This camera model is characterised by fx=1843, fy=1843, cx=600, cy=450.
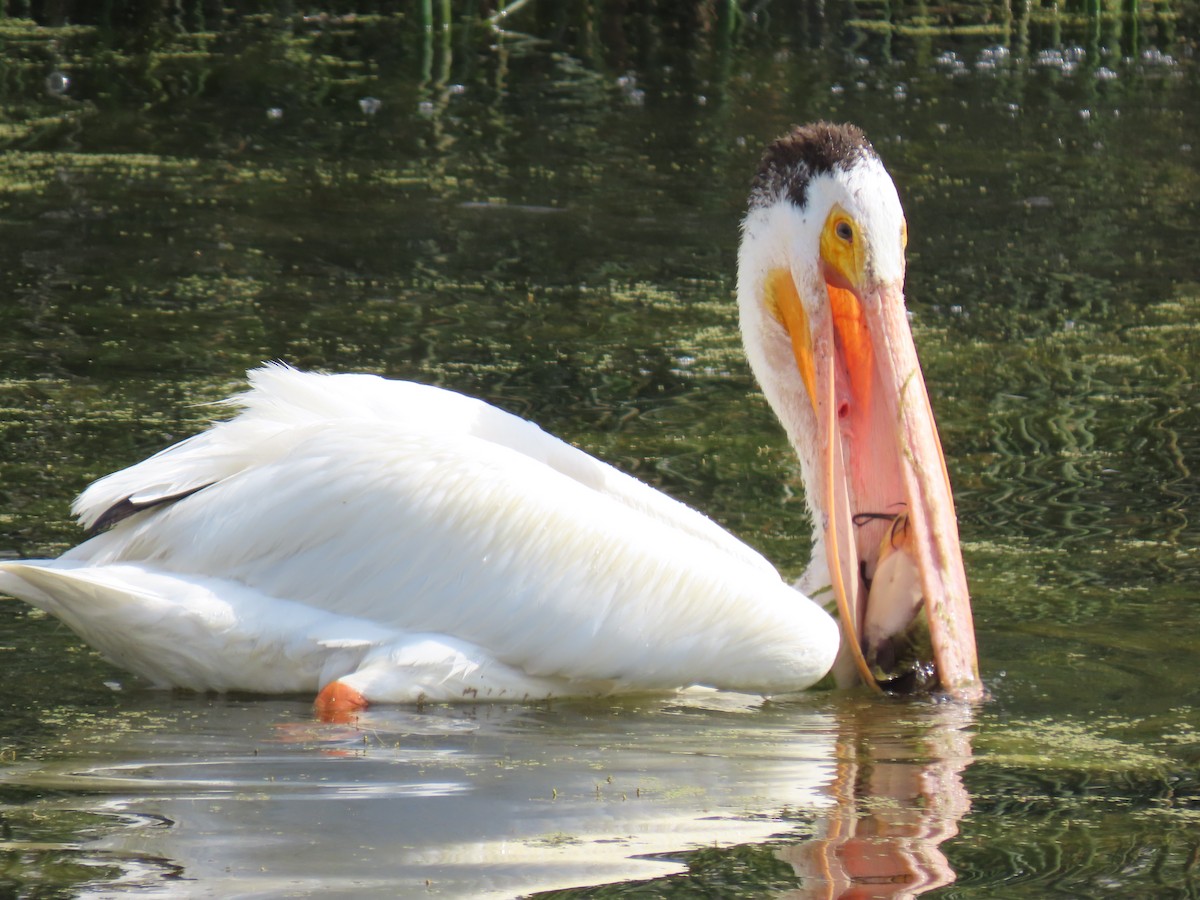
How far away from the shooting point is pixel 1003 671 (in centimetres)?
409

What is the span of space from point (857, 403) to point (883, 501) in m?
0.25

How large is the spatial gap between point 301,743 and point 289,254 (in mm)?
4425

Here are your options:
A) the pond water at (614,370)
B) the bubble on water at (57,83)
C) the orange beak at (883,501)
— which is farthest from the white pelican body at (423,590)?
the bubble on water at (57,83)

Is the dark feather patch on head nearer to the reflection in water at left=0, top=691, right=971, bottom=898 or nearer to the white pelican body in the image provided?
the white pelican body

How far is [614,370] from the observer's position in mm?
6246

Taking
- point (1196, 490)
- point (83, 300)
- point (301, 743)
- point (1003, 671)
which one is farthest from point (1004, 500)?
point (83, 300)

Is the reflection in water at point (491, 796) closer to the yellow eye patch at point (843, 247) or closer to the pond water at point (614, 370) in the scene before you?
the pond water at point (614, 370)

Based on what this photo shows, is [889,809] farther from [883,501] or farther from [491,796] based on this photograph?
[883,501]

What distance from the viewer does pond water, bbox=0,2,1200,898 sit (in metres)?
2.92

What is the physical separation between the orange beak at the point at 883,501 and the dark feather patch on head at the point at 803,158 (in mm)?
210

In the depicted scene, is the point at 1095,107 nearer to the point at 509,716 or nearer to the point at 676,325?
the point at 676,325

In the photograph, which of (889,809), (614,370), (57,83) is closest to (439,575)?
(889,809)

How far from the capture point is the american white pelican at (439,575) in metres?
3.84

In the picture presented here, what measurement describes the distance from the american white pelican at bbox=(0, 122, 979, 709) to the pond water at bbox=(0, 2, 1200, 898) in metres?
0.10
